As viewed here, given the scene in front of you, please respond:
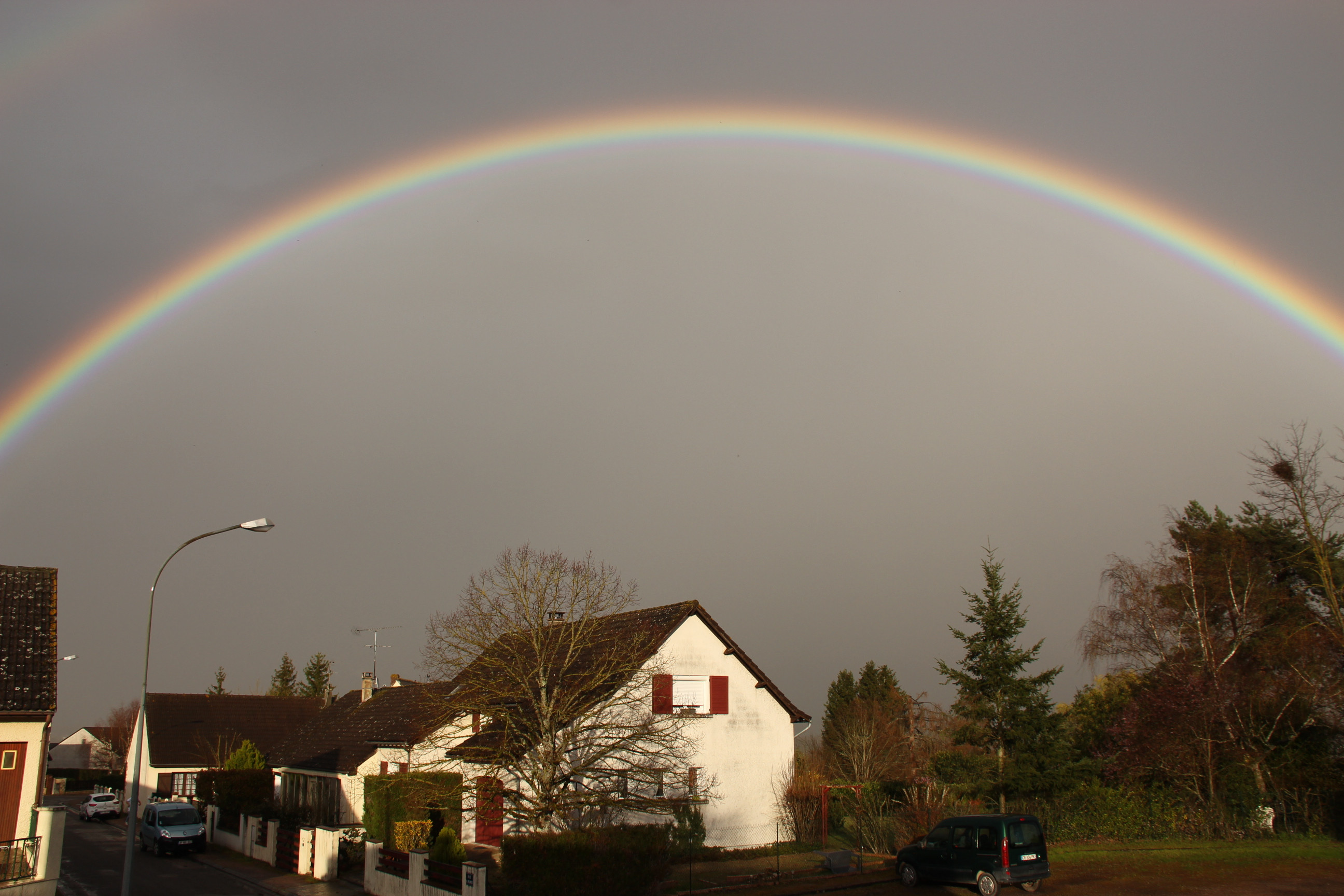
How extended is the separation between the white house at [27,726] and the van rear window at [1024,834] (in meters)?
20.7

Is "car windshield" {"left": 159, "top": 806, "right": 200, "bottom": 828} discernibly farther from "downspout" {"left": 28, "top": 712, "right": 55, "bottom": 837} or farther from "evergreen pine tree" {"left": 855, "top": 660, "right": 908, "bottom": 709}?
"evergreen pine tree" {"left": 855, "top": 660, "right": 908, "bottom": 709}

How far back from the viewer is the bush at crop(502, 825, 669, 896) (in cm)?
1612

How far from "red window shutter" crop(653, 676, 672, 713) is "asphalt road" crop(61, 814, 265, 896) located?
1137 centimetres

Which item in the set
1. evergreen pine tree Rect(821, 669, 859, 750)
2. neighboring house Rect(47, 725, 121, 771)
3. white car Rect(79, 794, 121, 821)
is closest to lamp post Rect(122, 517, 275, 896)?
white car Rect(79, 794, 121, 821)

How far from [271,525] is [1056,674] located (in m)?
25.8

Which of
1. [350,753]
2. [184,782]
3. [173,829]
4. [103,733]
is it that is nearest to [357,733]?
[350,753]

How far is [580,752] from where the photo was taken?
884 inches

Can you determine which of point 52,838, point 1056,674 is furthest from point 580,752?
point 1056,674

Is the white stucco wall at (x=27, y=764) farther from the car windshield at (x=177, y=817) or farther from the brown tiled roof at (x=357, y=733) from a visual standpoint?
the car windshield at (x=177, y=817)

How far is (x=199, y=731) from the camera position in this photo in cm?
5556

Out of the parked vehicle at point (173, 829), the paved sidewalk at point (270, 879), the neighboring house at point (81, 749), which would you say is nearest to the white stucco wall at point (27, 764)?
the paved sidewalk at point (270, 879)

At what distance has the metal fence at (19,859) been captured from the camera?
64.2 ft

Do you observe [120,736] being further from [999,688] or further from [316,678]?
[999,688]

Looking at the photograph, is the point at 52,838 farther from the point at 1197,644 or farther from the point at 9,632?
the point at 1197,644
